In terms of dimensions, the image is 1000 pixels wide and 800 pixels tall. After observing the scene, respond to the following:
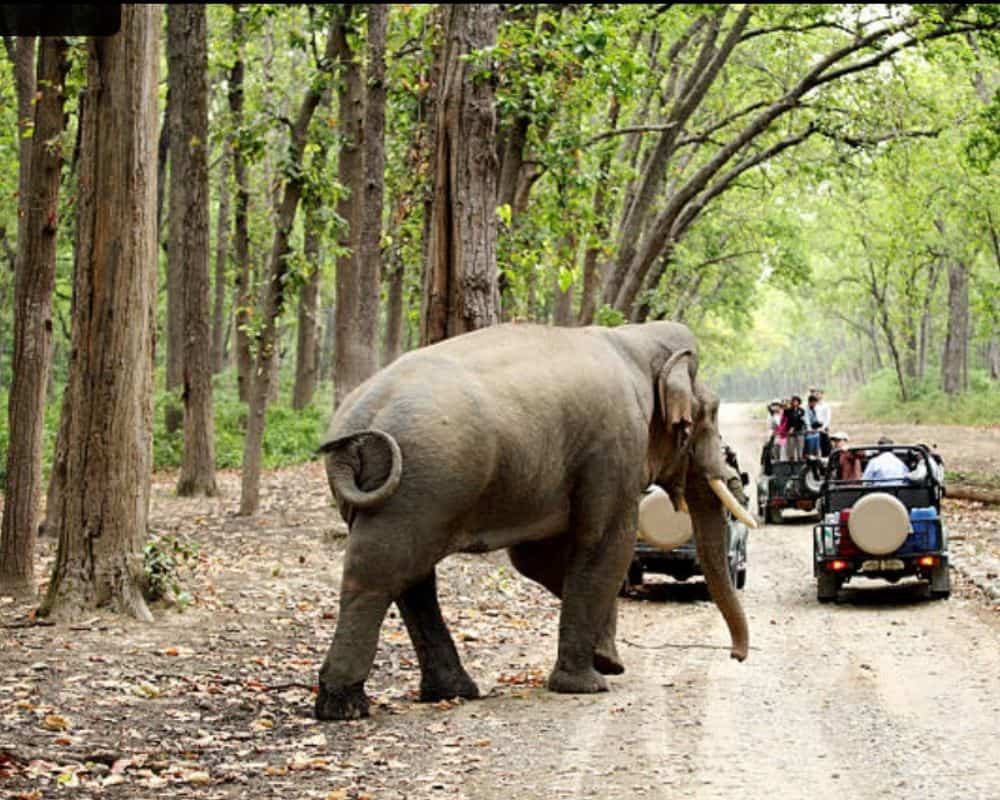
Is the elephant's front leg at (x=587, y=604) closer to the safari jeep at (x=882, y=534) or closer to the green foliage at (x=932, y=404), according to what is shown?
the safari jeep at (x=882, y=534)

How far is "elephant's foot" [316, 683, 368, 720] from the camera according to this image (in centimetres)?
906

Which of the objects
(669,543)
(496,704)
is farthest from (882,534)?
(496,704)

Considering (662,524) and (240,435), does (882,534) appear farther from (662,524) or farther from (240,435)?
(240,435)

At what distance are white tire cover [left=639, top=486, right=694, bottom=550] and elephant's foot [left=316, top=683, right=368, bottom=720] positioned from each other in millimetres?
5791

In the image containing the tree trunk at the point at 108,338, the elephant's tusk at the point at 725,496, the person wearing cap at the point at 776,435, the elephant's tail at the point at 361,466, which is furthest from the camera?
the person wearing cap at the point at 776,435

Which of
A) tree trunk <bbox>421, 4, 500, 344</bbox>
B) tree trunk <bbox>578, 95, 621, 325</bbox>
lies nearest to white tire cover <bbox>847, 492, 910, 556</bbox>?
tree trunk <bbox>421, 4, 500, 344</bbox>

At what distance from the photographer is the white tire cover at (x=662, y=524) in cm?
1459

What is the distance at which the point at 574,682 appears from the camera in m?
10.3

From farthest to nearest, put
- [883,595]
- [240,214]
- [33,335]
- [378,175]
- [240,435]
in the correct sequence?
[240,435], [240,214], [378,175], [883,595], [33,335]

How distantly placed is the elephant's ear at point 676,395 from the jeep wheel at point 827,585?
518 centimetres

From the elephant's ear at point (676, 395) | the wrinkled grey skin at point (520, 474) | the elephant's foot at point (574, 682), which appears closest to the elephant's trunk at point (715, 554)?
the wrinkled grey skin at point (520, 474)

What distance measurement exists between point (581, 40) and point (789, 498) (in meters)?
10.7

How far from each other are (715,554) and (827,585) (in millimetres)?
4742

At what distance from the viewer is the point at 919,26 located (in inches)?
882
